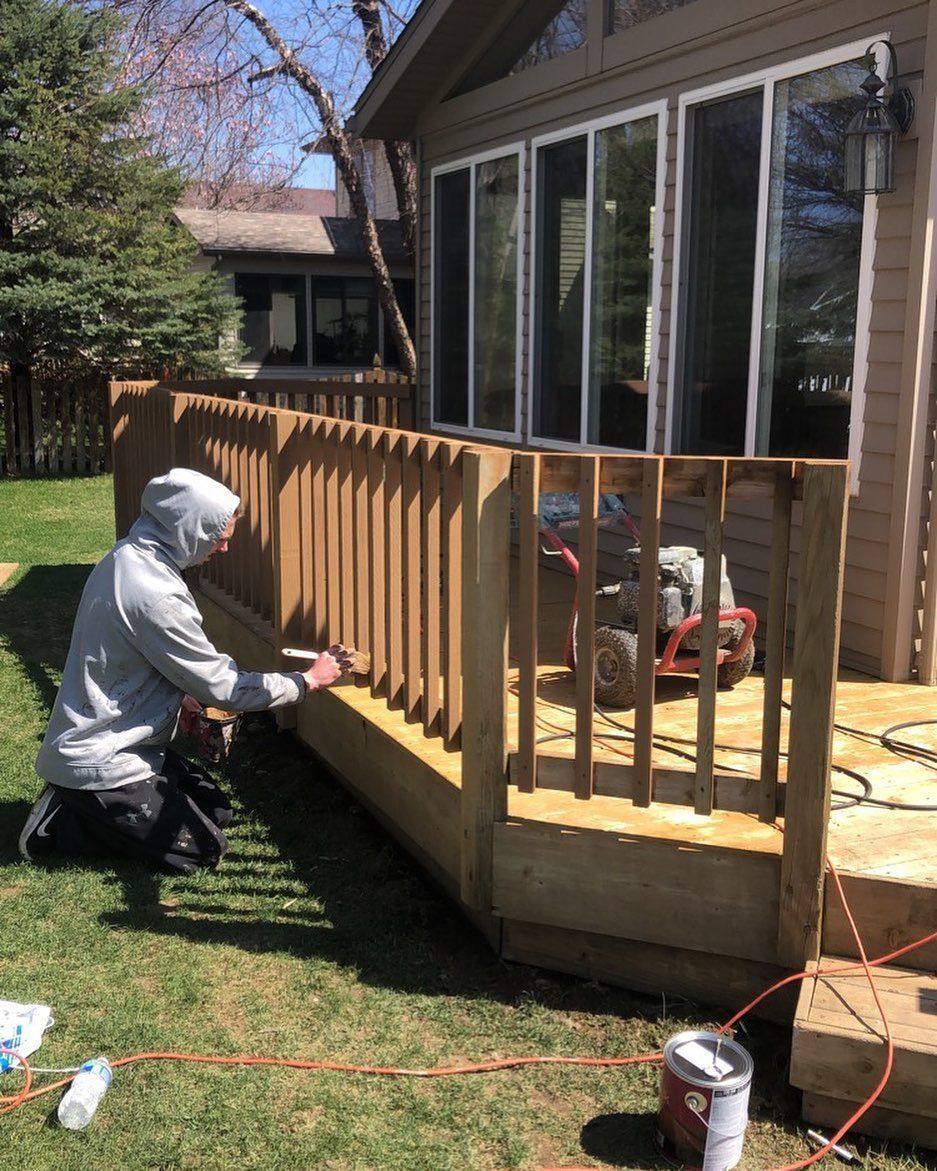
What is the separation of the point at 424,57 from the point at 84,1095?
705 centimetres

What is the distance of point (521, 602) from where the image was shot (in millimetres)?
3139

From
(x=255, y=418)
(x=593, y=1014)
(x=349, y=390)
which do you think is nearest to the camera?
(x=593, y=1014)

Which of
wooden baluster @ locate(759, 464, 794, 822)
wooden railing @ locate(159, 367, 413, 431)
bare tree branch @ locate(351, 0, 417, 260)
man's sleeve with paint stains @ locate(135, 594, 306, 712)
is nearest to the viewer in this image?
wooden baluster @ locate(759, 464, 794, 822)

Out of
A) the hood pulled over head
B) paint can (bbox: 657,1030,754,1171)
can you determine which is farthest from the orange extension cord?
the hood pulled over head

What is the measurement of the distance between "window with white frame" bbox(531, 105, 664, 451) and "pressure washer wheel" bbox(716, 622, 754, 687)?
1.99 meters

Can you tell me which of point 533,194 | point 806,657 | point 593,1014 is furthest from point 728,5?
point 593,1014

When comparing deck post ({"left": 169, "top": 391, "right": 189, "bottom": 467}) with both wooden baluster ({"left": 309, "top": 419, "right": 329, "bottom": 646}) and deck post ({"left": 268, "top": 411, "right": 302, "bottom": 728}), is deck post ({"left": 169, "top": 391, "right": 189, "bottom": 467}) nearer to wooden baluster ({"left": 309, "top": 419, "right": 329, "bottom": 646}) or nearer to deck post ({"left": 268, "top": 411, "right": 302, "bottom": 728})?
deck post ({"left": 268, "top": 411, "right": 302, "bottom": 728})

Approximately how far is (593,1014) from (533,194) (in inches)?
216

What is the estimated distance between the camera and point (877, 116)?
14.5ft

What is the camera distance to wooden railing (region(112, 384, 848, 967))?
9.18ft

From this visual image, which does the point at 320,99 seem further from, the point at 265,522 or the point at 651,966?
the point at 651,966

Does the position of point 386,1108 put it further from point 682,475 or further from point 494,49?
point 494,49

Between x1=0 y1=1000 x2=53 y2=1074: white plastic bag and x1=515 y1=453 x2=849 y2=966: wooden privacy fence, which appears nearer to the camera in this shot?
x1=515 y1=453 x2=849 y2=966: wooden privacy fence

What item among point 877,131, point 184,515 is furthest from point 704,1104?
point 877,131
